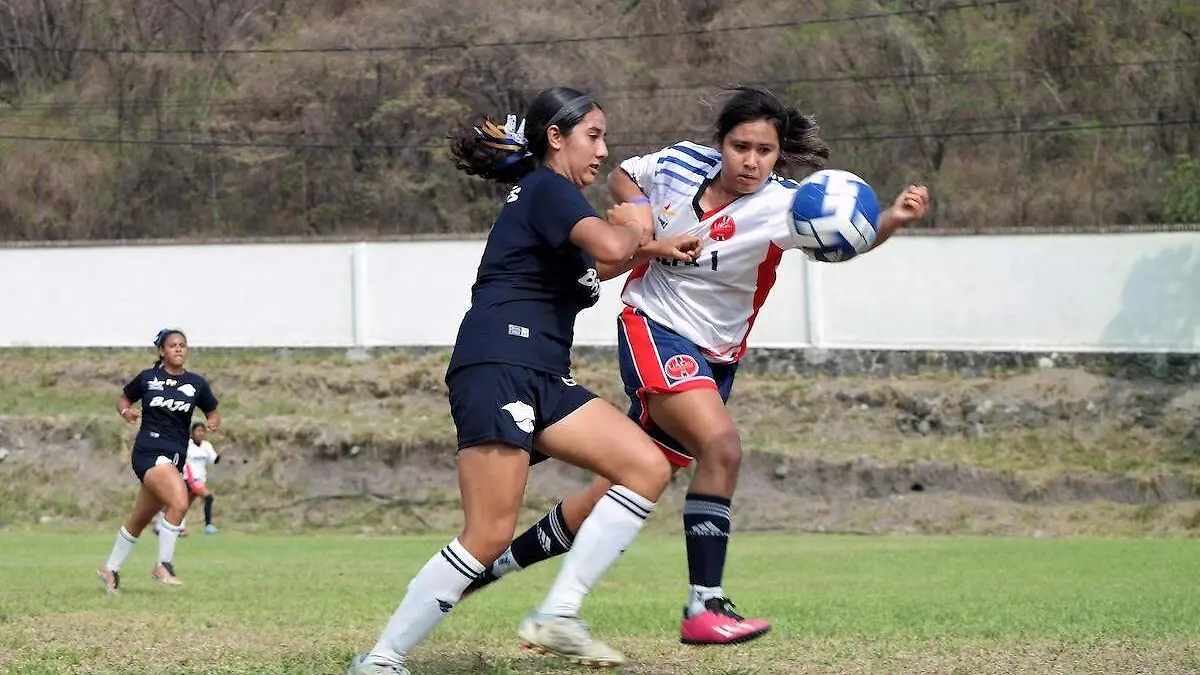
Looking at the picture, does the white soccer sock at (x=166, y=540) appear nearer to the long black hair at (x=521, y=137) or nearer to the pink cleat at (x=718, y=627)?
the pink cleat at (x=718, y=627)

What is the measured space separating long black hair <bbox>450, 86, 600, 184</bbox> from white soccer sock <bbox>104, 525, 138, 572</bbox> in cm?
780

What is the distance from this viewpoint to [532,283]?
573cm

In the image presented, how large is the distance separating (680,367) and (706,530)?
696mm

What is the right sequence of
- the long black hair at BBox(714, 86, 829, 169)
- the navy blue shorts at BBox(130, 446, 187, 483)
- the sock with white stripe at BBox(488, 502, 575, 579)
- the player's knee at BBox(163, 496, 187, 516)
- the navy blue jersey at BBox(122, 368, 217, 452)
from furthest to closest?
1. the navy blue jersey at BBox(122, 368, 217, 452)
2. the navy blue shorts at BBox(130, 446, 187, 483)
3. the player's knee at BBox(163, 496, 187, 516)
4. the sock with white stripe at BBox(488, 502, 575, 579)
5. the long black hair at BBox(714, 86, 829, 169)

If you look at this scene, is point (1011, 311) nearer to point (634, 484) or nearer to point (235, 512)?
point (235, 512)

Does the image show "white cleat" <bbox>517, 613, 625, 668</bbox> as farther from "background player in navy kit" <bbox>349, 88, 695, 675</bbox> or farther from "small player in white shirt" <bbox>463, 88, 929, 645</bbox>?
"small player in white shirt" <bbox>463, 88, 929, 645</bbox>

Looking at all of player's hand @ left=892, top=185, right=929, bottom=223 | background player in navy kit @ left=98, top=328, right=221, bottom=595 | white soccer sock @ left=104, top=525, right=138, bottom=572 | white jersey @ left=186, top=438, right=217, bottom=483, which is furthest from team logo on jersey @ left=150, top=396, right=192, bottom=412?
white jersey @ left=186, top=438, right=217, bottom=483

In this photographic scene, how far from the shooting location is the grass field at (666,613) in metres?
6.44

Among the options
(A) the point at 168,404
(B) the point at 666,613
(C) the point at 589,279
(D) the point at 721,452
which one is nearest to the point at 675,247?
(C) the point at 589,279

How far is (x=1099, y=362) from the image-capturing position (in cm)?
2684

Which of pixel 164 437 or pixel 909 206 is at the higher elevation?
pixel 909 206

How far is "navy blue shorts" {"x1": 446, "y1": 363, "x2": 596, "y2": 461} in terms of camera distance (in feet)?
18.0

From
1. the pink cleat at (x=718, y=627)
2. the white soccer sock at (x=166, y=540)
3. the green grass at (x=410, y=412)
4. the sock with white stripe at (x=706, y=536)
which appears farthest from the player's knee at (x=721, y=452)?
the green grass at (x=410, y=412)

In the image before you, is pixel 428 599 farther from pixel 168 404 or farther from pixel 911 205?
pixel 168 404
